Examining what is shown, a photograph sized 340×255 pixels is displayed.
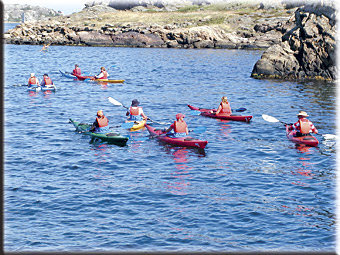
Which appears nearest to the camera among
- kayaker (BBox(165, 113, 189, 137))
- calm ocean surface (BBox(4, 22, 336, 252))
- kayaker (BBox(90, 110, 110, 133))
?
calm ocean surface (BBox(4, 22, 336, 252))

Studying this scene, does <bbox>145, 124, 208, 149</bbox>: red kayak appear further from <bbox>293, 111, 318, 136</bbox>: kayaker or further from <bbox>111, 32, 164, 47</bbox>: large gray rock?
<bbox>111, 32, 164, 47</bbox>: large gray rock

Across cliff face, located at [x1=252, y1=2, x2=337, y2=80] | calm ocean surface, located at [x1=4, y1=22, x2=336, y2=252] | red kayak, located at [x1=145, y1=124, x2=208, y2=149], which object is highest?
cliff face, located at [x1=252, y1=2, x2=337, y2=80]

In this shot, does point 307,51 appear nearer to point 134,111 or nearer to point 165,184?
point 134,111

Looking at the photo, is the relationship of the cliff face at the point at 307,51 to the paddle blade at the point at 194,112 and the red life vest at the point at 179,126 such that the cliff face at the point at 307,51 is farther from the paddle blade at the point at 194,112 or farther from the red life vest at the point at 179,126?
the red life vest at the point at 179,126

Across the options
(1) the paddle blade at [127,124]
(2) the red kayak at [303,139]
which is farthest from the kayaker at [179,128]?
(2) the red kayak at [303,139]

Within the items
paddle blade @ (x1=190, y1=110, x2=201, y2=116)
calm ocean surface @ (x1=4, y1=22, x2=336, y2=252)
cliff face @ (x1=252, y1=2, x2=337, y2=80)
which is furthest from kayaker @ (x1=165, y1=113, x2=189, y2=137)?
cliff face @ (x1=252, y1=2, x2=337, y2=80)

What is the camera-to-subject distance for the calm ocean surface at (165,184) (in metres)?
16.9

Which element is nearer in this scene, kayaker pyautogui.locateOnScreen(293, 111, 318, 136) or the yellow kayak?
kayaker pyautogui.locateOnScreen(293, 111, 318, 136)

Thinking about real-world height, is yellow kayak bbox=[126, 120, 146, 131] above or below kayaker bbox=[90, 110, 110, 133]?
below

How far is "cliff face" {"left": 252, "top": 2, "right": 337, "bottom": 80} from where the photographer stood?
56094 mm

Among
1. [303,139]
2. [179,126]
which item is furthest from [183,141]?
[303,139]

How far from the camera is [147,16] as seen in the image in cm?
13738

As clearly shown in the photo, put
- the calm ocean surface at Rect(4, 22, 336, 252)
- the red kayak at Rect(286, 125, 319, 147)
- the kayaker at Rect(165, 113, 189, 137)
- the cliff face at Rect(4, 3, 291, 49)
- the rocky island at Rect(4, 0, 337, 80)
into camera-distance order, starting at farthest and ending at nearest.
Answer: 1. the cliff face at Rect(4, 3, 291, 49)
2. the rocky island at Rect(4, 0, 337, 80)
3. the red kayak at Rect(286, 125, 319, 147)
4. the kayaker at Rect(165, 113, 189, 137)
5. the calm ocean surface at Rect(4, 22, 336, 252)

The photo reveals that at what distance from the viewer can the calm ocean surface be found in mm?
16891
